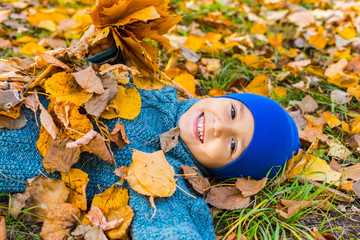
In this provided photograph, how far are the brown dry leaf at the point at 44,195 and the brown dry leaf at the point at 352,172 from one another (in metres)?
1.51

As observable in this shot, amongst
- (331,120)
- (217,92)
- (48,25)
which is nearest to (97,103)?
(217,92)

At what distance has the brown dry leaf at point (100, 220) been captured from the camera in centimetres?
136

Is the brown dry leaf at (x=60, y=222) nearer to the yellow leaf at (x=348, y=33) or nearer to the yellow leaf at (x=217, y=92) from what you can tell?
the yellow leaf at (x=217, y=92)

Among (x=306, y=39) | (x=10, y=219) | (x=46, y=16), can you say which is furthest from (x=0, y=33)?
(x=306, y=39)

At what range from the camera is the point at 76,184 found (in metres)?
1.51

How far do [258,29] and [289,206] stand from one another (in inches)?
88.1

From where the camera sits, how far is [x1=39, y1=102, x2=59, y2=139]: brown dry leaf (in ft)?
4.90

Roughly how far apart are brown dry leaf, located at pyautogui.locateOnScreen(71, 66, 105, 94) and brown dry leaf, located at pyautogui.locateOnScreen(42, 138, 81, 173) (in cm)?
26

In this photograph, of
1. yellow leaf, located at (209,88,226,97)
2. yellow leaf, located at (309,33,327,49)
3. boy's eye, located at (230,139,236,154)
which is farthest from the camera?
yellow leaf, located at (309,33,327,49)

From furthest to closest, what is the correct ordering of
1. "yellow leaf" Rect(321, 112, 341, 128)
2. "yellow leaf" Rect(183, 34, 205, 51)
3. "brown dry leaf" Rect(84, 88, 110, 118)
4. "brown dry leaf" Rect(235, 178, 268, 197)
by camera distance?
"yellow leaf" Rect(183, 34, 205, 51)
"yellow leaf" Rect(321, 112, 341, 128)
"brown dry leaf" Rect(235, 178, 268, 197)
"brown dry leaf" Rect(84, 88, 110, 118)

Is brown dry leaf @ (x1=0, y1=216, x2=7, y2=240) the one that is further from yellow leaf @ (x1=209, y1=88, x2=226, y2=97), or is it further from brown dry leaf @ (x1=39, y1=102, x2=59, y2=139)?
yellow leaf @ (x1=209, y1=88, x2=226, y2=97)

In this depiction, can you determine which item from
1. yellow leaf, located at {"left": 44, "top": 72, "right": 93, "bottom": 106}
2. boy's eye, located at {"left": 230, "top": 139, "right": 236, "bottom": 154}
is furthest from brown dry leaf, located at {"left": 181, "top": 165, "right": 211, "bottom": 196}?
yellow leaf, located at {"left": 44, "top": 72, "right": 93, "bottom": 106}

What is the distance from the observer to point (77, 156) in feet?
4.91

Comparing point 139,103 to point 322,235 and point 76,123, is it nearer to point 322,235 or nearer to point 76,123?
point 76,123
